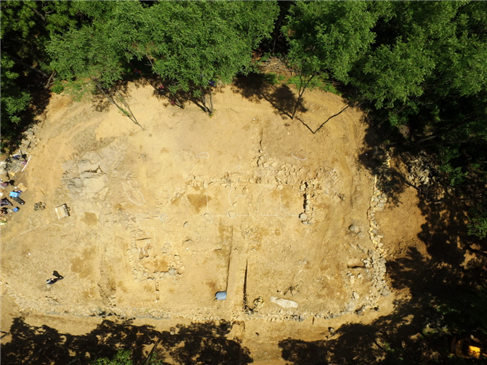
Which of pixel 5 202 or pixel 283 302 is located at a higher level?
pixel 5 202

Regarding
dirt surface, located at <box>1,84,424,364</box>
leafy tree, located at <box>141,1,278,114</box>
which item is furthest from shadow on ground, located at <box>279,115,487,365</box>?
leafy tree, located at <box>141,1,278,114</box>

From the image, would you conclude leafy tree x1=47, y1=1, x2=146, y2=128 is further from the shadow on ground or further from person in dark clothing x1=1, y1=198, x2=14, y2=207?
the shadow on ground

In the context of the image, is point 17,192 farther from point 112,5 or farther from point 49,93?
point 112,5

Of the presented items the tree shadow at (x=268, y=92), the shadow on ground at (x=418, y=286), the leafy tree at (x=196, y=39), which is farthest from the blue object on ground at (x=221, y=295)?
the leafy tree at (x=196, y=39)

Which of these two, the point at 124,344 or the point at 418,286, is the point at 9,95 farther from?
the point at 418,286

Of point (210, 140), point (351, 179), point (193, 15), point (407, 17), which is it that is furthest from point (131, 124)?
point (407, 17)

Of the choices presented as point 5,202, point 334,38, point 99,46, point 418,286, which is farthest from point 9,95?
point 418,286
